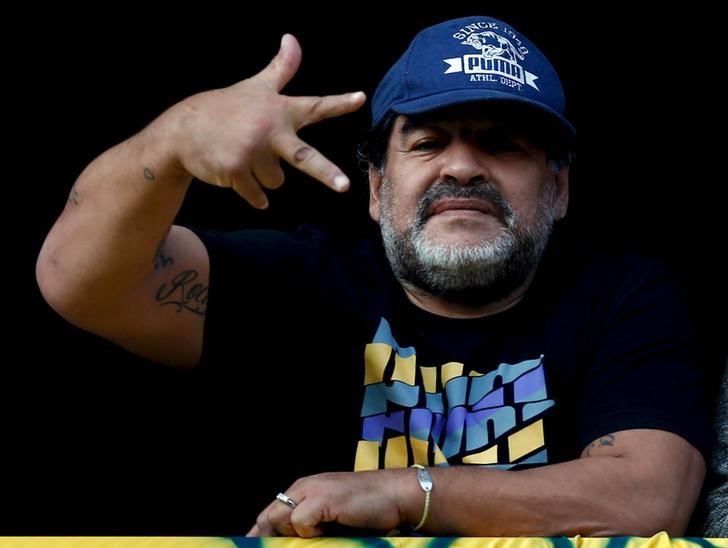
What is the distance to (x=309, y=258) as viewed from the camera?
2453mm

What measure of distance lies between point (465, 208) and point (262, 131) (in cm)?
87

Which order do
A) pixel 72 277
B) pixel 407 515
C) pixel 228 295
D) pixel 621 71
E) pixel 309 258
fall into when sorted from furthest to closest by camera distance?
pixel 621 71
pixel 309 258
pixel 228 295
pixel 72 277
pixel 407 515

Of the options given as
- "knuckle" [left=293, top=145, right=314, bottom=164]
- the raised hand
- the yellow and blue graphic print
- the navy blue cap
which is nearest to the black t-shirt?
the yellow and blue graphic print

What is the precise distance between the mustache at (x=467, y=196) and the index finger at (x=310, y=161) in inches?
33.2

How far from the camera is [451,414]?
7.36 feet

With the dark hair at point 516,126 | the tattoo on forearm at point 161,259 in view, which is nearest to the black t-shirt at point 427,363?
the tattoo on forearm at point 161,259

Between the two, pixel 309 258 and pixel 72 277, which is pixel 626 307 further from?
pixel 72 277

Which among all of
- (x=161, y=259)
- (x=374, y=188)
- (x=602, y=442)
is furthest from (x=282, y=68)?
(x=374, y=188)

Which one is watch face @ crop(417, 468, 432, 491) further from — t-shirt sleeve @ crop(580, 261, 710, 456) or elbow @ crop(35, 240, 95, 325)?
elbow @ crop(35, 240, 95, 325)

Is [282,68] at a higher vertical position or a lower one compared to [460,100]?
lower

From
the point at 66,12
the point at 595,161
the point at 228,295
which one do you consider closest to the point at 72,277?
the point at 228,295

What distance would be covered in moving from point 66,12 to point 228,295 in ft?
3.61

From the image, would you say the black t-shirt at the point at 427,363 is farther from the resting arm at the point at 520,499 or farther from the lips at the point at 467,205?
the lips at the point at 467,205

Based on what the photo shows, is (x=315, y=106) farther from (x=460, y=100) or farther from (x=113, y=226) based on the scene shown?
(x=460, y=100)
